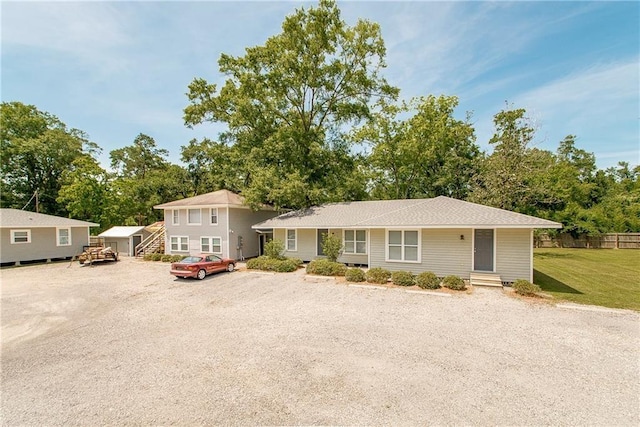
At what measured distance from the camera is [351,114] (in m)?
26.5

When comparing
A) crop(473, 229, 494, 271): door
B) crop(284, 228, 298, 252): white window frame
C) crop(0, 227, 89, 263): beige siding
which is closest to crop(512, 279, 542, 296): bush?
crop(473, 229, 494, 271): door

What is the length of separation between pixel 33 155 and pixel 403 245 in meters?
44.6

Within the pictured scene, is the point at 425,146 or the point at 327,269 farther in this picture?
the point at 425,146

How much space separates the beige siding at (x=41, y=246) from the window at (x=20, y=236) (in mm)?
181

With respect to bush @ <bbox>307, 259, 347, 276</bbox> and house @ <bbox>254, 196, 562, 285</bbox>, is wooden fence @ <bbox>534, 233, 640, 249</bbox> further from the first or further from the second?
bush @ <bbox>307, 259, 347, 276</bbox>

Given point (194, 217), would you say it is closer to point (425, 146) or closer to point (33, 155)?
point (425, 146)

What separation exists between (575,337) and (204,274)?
1520 centimetres

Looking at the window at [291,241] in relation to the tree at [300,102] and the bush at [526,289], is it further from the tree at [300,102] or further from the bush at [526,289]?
the bush at [526,289]

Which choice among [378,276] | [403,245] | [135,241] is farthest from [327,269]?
[135,241]

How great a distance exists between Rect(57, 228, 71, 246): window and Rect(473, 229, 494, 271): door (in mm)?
30508

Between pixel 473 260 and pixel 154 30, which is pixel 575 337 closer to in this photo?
pixel 473 260

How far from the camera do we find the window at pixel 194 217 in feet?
72.7

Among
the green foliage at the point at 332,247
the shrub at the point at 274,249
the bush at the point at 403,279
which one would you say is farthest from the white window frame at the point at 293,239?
the bush at the point at 403,279

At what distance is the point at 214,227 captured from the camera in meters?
21.4
